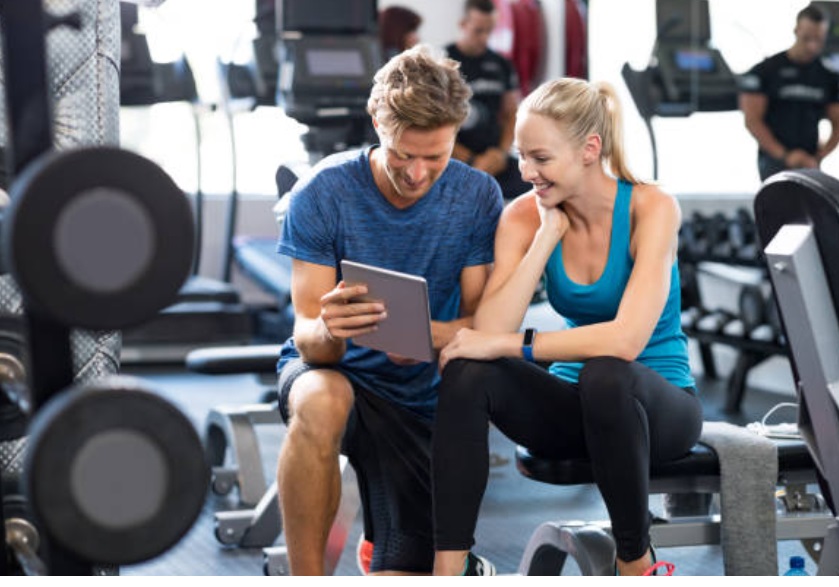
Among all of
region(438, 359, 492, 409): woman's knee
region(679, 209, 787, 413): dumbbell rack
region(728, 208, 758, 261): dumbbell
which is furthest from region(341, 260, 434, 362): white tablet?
region(728, 208, 758, 261): dumbbell

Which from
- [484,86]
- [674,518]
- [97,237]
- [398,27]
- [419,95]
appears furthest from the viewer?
[398,27]

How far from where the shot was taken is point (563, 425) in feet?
7.09

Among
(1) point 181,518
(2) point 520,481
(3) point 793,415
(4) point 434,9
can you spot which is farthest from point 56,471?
(4) point 434,9

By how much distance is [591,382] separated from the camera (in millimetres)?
2064

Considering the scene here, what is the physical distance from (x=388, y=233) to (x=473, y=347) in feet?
0.88

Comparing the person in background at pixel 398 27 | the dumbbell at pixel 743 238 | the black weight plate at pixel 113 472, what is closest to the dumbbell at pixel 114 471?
the black weight plate at pixel 113 472

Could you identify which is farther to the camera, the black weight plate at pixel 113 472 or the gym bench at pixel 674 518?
the gym bench at pixel 674 518

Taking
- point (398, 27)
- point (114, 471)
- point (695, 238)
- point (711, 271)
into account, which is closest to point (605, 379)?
point (114, 471)

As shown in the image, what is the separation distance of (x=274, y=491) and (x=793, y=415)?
2.20 meters

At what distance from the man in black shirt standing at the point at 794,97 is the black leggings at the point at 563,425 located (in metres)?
3.99

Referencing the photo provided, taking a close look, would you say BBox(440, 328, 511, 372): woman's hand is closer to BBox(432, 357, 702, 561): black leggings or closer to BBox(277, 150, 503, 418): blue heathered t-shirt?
BBox(432, 357, 702, 561): black leggings

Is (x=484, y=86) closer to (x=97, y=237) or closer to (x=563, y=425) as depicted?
(x=563, y=425)

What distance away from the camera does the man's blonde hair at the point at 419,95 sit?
83.5 inches

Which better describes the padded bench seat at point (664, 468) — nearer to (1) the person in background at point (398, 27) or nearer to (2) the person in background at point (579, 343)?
(2) the person in background at point (579, 343)
